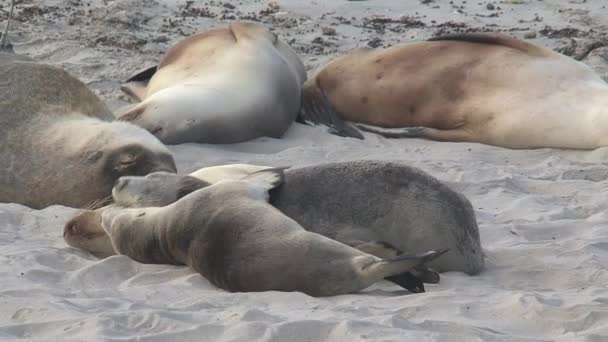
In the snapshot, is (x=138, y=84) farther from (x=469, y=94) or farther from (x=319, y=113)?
(x=469, y=94)

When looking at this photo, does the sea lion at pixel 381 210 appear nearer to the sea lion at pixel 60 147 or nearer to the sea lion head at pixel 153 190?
the sea lion head at pixel 153 190

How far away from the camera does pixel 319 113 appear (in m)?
7.91

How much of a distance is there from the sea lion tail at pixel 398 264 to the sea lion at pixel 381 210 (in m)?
0.45

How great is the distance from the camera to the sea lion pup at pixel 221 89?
23.3 ft

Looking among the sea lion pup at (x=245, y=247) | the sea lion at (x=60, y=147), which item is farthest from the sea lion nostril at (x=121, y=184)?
the sea lion at (x=60, y=147)

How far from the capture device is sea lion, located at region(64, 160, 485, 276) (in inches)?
170

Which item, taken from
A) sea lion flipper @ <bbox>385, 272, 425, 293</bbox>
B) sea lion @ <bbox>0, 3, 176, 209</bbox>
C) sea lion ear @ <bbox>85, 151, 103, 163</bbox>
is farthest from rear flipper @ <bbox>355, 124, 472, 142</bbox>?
sea lion flipper @ <bbox>385, 272, 425, 293</bbox>

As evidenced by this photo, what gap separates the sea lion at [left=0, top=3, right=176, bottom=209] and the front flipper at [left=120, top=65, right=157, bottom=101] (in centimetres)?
166

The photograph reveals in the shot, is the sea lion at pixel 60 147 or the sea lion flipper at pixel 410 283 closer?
the sea lion flipper at pixel 410 283

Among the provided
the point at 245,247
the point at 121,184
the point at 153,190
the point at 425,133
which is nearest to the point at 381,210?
the point at 245,247

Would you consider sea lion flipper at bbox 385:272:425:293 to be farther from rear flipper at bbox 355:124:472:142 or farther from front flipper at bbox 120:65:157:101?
front flipper at bbox 120:65:157:101

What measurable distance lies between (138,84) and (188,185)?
347 centimetres

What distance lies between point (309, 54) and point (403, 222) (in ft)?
17.0

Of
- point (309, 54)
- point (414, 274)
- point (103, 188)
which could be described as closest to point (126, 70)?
point (309, 54)
